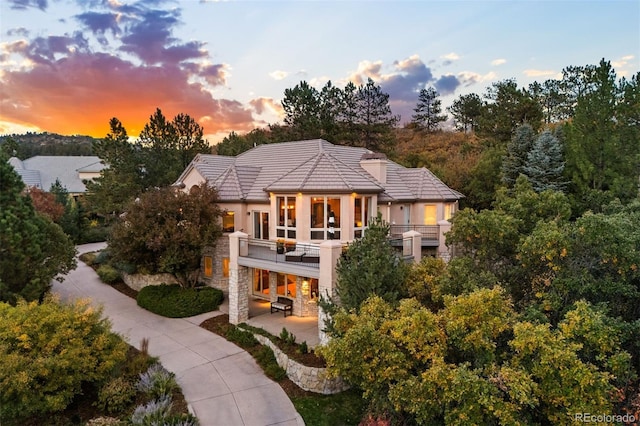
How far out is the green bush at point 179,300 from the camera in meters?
18.5

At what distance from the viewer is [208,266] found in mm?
21641

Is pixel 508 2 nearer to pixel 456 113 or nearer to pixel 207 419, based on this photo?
pixel 207 419

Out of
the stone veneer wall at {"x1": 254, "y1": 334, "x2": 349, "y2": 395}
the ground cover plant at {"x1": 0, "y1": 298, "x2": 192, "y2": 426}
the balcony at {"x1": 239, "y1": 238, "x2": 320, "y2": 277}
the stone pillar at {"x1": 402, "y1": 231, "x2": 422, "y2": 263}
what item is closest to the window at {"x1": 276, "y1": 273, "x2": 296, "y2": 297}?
the balcony at {"x1": 239, "y1": 238, "x2": 320, "y2": 277}

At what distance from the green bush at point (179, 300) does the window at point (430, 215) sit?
13.6 m

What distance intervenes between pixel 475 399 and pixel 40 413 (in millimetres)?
12760

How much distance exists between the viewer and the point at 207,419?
10797mm

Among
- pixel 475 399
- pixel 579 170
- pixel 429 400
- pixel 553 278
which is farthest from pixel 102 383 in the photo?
pixel 579 170

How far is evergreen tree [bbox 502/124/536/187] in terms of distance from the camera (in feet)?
86.2

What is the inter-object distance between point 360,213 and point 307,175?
3496mm

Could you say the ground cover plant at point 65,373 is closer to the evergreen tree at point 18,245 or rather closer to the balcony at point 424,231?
the evergreen tree at point 18,245

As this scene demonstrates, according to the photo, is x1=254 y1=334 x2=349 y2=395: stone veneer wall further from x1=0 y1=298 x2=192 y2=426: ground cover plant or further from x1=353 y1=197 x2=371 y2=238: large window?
x1=353 y1=197 x2=371 y2=238: large window

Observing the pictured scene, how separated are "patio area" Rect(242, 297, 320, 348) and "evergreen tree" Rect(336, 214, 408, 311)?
11.8 ft

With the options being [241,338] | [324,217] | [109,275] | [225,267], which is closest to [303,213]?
[324,217]

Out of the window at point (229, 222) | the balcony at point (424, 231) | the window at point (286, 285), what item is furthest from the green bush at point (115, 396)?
the balcony at point (424, 231)
